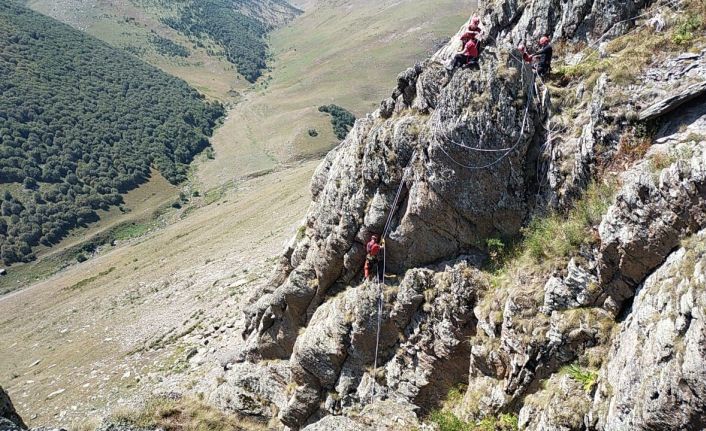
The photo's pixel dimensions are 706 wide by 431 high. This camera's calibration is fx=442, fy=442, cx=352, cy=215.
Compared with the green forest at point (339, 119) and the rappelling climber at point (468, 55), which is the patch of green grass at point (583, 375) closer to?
the rappelling climber at point (468, 55)

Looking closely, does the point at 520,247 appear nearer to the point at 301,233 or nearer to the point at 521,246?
the point at 521,246

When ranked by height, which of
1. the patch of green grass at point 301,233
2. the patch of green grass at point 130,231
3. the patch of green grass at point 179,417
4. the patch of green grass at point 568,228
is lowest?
the patch of green grass at point 130,231

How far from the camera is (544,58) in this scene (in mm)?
13852

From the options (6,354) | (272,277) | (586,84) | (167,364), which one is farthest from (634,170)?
(6,354)

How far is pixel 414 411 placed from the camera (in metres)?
14.2

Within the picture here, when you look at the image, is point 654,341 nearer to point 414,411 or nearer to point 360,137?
point 414,411

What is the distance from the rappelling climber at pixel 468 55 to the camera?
1359 centimetres

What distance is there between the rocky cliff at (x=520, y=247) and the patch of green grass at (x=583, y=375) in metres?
0.04

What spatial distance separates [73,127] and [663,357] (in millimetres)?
145191

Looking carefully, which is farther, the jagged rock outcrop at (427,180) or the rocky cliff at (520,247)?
the jagged rock outcrop at (427,180)

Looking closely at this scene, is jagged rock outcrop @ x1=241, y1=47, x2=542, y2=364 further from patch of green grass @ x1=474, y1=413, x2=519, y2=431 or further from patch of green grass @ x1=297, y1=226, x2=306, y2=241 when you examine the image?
patch of green grass @ x1=474, y1=413, x2=519, y2=431

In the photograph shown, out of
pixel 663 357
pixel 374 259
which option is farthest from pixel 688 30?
pixel 374 259

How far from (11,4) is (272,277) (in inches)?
8879

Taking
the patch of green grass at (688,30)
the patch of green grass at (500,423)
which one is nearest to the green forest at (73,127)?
the patch of green grass at (500,423)
